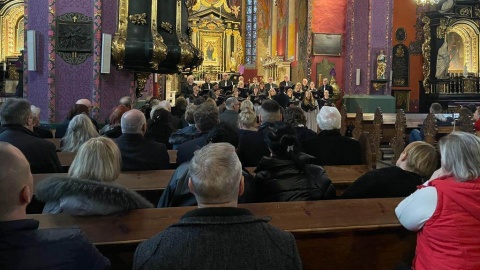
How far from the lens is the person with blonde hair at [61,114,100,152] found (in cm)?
507

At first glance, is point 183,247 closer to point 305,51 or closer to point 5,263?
point 5,263

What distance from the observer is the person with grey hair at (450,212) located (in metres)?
2.41

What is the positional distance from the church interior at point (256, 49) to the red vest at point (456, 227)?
5.92 metres

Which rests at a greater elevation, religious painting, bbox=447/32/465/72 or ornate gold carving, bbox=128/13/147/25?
religious painting, bbox=447/32/465/72

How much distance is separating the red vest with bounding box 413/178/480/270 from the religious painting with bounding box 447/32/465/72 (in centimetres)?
2098

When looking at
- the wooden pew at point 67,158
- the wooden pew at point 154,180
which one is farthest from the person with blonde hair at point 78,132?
the wooden pew at point 154,180

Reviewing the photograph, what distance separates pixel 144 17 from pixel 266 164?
5.41 meters

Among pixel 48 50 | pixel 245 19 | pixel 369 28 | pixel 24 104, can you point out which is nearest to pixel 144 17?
pixel 48 50

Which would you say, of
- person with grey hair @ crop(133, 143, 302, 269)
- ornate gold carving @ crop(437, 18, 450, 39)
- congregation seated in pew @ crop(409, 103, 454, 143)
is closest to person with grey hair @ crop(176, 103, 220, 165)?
person with grey hair @ crop(133, 143, 302, 269)

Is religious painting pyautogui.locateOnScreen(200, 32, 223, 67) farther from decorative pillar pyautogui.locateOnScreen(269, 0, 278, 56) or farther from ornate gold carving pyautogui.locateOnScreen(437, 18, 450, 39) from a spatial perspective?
ornate gold carving pyautogui.locateOnScreen(437, 18, 450, 39)

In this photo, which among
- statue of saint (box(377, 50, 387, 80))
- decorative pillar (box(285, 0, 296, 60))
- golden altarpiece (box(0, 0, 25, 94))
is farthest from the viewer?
decorative pillar (box(285, 0, 296, 60))

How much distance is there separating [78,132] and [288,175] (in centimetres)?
276

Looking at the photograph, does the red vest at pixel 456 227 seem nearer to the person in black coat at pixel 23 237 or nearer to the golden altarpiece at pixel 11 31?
the person in black coat at pixel 23 237

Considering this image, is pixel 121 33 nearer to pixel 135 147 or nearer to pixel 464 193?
pixel 135 147
